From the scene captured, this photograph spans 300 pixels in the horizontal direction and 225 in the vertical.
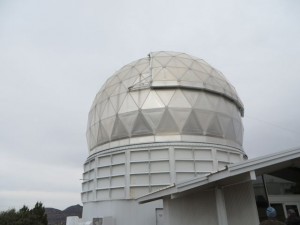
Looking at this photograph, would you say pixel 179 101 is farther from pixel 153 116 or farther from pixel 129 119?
pixel 129 119

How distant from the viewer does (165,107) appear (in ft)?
58.8

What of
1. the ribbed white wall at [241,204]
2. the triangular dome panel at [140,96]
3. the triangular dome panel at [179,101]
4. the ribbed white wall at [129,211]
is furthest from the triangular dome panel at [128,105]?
the ribbed white wall at [241,204]

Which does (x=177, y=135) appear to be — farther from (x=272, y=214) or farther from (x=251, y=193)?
(x=272, y=214)

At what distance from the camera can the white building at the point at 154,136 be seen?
1662cm

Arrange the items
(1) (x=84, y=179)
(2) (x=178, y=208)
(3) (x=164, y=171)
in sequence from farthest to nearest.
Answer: (1) (x=84, y=179) → (3) (x=164, y=171) → (2) (x=178, y=208)

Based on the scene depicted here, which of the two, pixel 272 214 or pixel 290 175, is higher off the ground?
pixel 290 175

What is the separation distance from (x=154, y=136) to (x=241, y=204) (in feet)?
24.5

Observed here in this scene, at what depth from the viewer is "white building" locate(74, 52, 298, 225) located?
16.6 meters

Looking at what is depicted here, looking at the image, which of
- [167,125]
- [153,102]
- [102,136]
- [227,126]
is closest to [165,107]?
[153,102]

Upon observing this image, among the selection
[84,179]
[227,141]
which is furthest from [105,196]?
[227,141]

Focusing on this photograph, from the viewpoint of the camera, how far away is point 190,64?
20984 millimetres

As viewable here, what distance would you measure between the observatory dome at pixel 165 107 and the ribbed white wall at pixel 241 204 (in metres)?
6.21

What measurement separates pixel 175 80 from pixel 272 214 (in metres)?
12.9

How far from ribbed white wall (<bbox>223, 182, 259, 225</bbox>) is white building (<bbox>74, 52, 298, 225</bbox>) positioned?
11.0 ft
